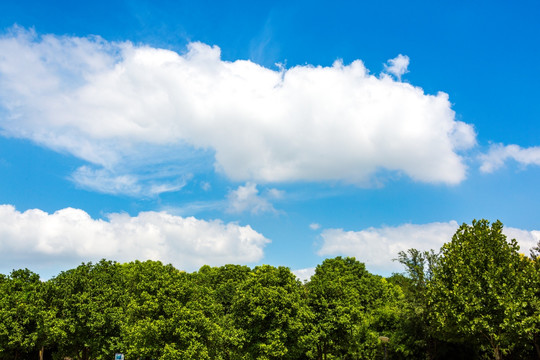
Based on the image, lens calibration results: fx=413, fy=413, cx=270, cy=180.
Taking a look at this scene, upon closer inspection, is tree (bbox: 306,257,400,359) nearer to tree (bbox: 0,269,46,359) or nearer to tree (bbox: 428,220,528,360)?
tree (bbox: 428,220,528,360)

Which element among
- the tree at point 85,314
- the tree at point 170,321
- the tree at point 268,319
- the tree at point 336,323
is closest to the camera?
the tree at point 170,321

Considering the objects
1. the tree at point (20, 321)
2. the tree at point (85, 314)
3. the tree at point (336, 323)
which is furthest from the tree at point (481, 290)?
the tree at point (20, 321)

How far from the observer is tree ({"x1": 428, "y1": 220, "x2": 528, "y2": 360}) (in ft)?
113

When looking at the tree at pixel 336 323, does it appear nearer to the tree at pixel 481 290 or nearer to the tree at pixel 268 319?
the tree at pixel 268 319

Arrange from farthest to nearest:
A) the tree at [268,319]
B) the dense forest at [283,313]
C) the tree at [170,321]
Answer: the tree at [268,319]
the tree at [170,321]
the dense forest at [283,313]

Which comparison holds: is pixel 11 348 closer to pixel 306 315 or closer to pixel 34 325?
pixel 34 325

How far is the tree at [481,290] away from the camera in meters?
34.5

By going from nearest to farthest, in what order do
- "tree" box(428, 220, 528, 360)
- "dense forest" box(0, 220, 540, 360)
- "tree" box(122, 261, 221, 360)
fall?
1. "tree" box(428, 220, 528, 360)
2. "dense forest" box(0, 220, 540, 360)
3. "tree" box(122, 261, 221, 360)

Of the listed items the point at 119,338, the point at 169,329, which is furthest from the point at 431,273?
the point at 119,338

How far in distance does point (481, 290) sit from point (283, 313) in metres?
18.6

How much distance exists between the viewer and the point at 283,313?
42.3 meters

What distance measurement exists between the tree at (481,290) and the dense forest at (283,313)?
10 centimetres

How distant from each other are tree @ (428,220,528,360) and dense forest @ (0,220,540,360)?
0.10 metres

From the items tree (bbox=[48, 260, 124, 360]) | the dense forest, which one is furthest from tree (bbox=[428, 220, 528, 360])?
tree (bbox=[48, 260, 124, 360])
